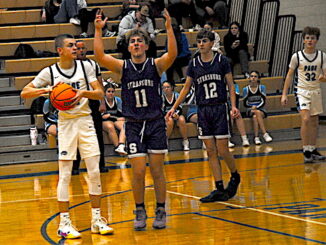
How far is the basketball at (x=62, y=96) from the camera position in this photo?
6129mm

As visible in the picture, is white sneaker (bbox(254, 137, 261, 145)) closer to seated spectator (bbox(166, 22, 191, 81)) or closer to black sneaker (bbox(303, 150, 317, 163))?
Answer: seated spectator (bbox(166, 22, 191, 81))

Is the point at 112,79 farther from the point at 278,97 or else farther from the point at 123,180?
the point at 123,180

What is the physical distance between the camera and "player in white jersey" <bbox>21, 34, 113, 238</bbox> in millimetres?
6320

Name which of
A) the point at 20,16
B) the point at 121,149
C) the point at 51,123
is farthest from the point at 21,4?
the point at 121,149

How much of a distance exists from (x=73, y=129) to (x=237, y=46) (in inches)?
405

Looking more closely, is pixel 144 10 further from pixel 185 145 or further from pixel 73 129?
pixel 73 129

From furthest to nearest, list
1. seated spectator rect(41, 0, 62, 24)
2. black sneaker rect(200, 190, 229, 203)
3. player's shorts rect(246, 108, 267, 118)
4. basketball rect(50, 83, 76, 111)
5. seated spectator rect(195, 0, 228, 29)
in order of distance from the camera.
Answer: seated spectator rect(195, 0, 228, 29)
seated spectator rect(41, 0, 62, 24)
player's shorts rect(246, 108, 267, 118)
black sneaker rect(200, 190, 229, 203)
basketball rect(50, 83, 76, 111)

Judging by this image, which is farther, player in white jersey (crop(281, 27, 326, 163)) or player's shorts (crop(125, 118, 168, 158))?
player in white jersey (crop(281, 27, 326, 163))

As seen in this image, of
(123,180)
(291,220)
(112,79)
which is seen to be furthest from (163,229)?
(112,79)

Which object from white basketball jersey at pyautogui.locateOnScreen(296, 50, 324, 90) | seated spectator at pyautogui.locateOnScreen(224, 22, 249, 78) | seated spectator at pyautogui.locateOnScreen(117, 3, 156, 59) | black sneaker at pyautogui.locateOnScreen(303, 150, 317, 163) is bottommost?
black sneaker at pyautogui.locateOnScreen(303, 150, 317, 163)

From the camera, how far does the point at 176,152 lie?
545 inches

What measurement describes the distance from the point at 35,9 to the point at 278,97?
649 centimetres

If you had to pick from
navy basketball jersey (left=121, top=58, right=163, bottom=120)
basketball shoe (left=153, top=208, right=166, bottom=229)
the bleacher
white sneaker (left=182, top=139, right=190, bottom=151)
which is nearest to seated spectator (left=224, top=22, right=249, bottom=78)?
the bleacher

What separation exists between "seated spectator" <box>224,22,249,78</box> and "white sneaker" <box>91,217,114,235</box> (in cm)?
1024
